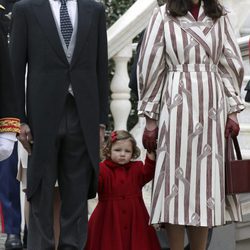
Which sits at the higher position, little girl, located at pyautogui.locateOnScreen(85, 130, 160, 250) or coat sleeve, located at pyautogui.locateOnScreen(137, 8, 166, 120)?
coat sleeve, located at pyautogui.locateOnScreen(137, 8, 166, 120)

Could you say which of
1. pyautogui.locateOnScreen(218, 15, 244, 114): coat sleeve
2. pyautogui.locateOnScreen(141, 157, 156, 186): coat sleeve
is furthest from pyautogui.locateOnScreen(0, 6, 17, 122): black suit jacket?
pyautogui.locateOnScreen(218, 15, 244, 114): coat sleeve

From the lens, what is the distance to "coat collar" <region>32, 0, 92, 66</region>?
7.05m

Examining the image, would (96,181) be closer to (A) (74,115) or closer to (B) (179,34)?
(A) (74,115)

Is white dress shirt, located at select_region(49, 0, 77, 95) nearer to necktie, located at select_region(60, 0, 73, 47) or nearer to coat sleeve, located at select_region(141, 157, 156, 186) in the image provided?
necktie, located at select_region(60, 0, 73, 47)

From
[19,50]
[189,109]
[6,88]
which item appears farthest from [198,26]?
[6,88]

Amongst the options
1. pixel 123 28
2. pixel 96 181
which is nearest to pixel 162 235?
pixel 96 181

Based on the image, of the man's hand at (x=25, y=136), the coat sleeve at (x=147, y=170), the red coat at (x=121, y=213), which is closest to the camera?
the man's hand at (x=25, y=136)

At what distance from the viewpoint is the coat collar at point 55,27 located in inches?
277

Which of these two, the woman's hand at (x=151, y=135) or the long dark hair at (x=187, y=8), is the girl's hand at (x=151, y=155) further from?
the long dark hair at (x=187, y=8)

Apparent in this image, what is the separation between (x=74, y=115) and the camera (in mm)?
7078

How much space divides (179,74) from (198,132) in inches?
14.5

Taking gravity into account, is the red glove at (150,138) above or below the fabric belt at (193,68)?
below

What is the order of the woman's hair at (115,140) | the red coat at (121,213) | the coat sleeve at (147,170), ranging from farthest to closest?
1. the woman's hair at (115,140)
2. the red coat at (121,213)
3. the coat sleeve at (147,170)

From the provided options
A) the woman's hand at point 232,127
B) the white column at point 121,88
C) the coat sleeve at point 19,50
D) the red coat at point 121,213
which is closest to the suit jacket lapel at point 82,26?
the coat sleeve at point 19,50
